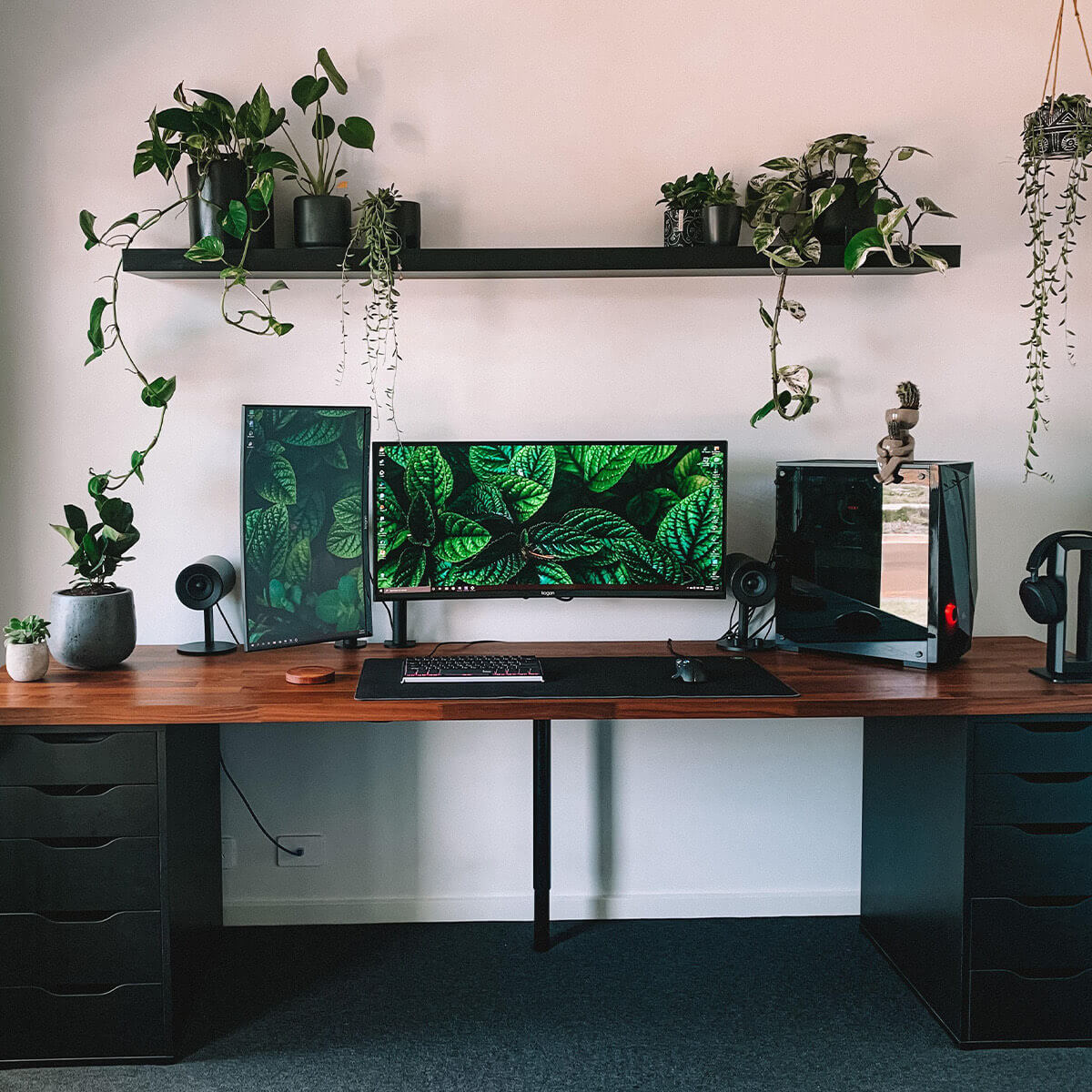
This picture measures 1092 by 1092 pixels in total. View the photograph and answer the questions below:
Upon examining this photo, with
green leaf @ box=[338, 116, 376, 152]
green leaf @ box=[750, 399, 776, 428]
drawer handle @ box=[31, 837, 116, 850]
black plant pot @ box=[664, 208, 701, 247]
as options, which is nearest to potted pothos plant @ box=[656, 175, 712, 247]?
black plant pot @ box=[664, 208, 701, 247]

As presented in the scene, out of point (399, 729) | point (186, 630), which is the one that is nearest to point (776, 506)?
point (399, 729)

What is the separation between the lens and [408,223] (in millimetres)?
2408

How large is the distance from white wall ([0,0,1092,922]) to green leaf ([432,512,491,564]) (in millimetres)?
237

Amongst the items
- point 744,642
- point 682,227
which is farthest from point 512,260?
point 744,642

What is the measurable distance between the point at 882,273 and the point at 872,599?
82 centimetres

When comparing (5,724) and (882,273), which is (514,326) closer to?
(882,273)

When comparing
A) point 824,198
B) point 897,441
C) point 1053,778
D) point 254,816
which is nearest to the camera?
point 1053,778

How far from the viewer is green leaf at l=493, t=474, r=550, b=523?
2.45 m

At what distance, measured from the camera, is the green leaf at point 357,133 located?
2.41 metres

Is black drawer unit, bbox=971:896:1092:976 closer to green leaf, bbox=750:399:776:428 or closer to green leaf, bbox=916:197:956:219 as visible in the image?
green leaf, bbox=750:399:776:428

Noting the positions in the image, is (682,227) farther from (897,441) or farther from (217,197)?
(217,197)

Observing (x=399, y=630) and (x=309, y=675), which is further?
(x=399, y=630)

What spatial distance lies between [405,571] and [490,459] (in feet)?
1.08

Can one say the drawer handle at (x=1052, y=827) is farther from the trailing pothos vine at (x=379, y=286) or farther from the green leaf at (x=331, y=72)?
the green leaf at (x=331, y=72)
